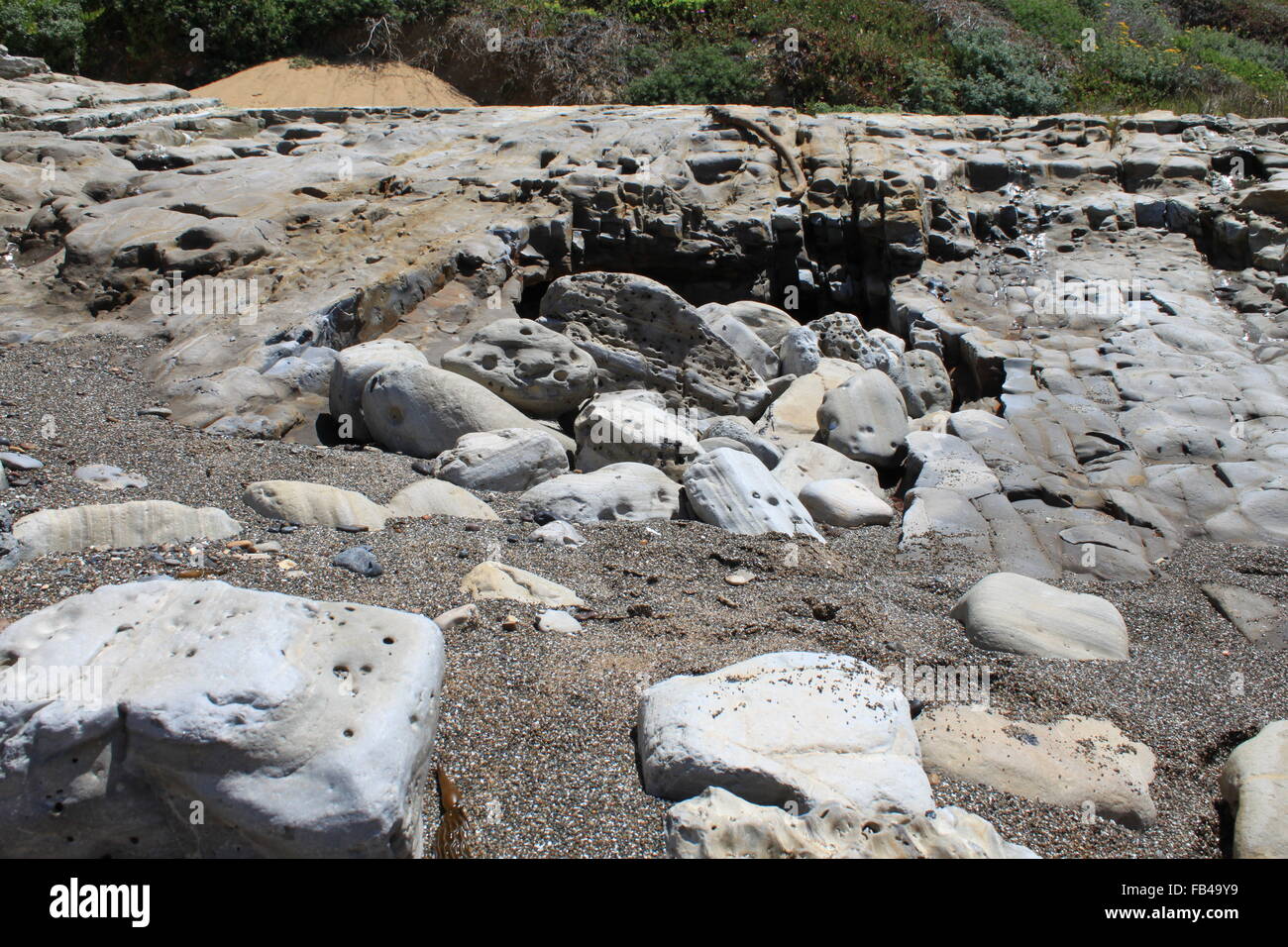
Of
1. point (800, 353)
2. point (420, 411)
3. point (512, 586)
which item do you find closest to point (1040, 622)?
point (512, 586)

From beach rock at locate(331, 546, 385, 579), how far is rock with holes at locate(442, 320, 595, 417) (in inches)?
105

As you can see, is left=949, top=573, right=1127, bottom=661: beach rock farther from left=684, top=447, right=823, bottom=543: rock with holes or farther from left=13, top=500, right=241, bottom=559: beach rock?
left=13, top=500, right=241, bottom=559: beach rock

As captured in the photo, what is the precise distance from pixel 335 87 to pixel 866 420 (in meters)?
12.7

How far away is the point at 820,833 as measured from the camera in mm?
2367

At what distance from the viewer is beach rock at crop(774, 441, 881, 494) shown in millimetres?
5793

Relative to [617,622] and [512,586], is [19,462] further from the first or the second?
[617,622]

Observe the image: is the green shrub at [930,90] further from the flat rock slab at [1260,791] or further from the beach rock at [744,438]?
the flat rock slab at [1260,791]

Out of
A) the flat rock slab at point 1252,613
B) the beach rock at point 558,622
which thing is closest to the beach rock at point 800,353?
the flat rock slab at point 1252,613

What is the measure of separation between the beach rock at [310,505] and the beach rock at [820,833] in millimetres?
2282

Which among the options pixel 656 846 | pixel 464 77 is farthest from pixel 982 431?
pixel 464 77

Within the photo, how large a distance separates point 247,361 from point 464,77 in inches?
473

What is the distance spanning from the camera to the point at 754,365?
7.69 meters
